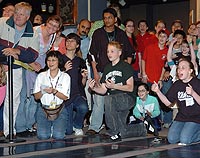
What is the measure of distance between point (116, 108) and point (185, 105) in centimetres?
87

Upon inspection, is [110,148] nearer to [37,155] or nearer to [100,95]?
[37,155]

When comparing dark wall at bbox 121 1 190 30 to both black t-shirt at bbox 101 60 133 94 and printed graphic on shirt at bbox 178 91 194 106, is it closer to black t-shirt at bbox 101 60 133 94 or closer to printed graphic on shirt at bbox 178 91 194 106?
black t-shirt at bbox 101 60 133 94

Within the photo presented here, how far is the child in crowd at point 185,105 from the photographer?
→ 19.8 feet

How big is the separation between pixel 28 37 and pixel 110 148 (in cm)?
186

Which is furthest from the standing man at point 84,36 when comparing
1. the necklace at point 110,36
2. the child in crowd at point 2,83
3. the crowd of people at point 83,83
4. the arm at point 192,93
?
the arm at point 192,93

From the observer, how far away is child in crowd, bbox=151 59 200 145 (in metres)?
6.02

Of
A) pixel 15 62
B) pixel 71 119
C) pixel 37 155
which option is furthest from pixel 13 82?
pixel 37 155

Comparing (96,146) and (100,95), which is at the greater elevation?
(100,95)

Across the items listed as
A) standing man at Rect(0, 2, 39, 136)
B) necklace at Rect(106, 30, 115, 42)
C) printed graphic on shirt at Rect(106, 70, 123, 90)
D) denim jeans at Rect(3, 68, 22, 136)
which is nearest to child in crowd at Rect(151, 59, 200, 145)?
printed graphic on shirt at Rect(106, 70, 123, 90)

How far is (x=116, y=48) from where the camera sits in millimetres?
6293

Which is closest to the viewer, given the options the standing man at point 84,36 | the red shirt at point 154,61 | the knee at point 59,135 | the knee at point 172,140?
the knee at point 172,140

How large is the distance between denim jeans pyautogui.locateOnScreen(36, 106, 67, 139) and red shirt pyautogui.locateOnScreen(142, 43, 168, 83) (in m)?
2.02

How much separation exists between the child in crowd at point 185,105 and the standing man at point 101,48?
45.0 inches

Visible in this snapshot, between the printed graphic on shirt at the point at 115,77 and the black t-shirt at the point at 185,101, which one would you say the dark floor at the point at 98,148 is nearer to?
the black t-shirt at the point at 185,101
